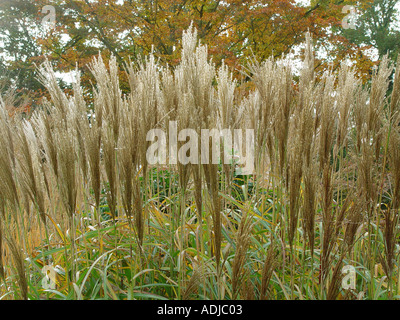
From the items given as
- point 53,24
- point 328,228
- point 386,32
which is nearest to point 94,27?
point 53,24

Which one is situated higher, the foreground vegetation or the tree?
the tree

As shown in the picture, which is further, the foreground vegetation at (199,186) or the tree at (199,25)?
the tree at (199,25)

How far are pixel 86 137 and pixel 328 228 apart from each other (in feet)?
4.18

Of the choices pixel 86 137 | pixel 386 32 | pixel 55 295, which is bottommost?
pixel 55 295

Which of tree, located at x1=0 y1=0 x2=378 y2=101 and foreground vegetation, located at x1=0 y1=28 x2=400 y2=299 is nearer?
foreground vegetation, located at x1=0 y1=28 x2=400 y2=299

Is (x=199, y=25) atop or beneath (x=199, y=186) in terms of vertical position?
atop

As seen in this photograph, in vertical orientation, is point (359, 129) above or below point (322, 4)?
below

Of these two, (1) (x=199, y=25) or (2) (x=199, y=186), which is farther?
(1) (x=199, y=25)

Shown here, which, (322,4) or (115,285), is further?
(322,4)

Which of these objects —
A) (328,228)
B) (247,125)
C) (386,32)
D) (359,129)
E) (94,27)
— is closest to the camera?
(328,228)

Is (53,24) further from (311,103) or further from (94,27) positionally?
(311,103)

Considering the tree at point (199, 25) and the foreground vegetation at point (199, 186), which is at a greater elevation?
the tree at point (199, 25)

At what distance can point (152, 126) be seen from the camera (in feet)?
6.08
